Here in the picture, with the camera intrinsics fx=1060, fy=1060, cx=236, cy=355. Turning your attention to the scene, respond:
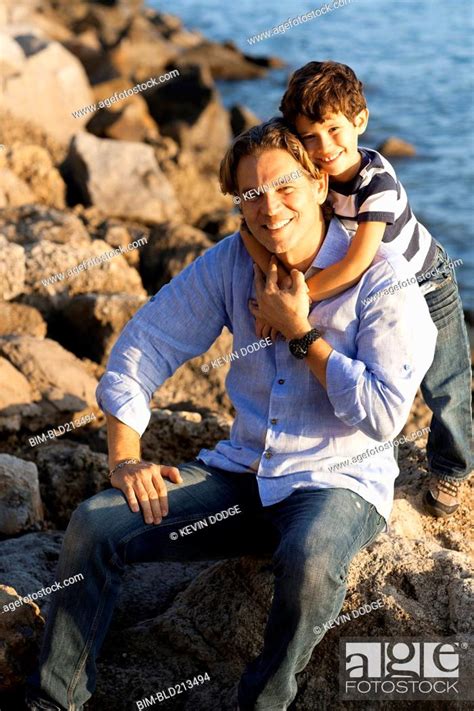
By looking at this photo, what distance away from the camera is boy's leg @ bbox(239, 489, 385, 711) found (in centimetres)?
294

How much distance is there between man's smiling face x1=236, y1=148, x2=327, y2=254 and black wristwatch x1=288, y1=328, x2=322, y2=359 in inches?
12.0

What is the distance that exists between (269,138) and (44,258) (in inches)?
125

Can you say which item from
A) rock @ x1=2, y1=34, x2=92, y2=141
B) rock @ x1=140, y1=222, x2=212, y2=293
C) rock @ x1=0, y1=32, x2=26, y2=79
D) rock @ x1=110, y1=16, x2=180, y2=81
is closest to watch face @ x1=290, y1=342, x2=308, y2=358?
rock @ x1=140, y1=222, x2=212, y2=293

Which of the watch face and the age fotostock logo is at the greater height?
the watch face

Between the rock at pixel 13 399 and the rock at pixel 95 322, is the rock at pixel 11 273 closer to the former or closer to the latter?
the rock at pixel 95 322

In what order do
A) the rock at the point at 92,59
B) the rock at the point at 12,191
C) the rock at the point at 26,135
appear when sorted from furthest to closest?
1. the rock at the point at 92,59
2. the rock at the point at 26,135
3. the rock at the point at 12,191

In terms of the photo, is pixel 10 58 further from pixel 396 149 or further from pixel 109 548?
pixel 109 548

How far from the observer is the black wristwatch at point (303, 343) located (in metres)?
3.20

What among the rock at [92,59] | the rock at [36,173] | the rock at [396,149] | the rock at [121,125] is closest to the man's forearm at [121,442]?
the rock at [36,173]

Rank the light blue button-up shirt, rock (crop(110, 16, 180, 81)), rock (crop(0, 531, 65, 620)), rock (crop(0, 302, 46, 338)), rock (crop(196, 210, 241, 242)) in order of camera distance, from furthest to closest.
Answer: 1. rock (crop(110, 16, 180, 81))
2. rock (crop(196, 210, 241, 242))
3. rock (crop(0, 302, 46, 338))
4. rock (crop(0, 531, 65, 620))
5. the light blue button-up shirt

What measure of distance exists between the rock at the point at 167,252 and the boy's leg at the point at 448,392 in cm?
318

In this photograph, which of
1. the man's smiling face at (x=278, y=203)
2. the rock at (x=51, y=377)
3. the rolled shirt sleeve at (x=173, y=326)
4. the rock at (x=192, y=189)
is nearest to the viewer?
the man's smiling face at (x=278, y=203)

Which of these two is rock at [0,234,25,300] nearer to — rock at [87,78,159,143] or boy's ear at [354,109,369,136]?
boy's ear at [354,109,369,136]

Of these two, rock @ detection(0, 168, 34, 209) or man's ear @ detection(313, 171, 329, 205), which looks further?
rock @ detection(0, 168, 34, 209)
